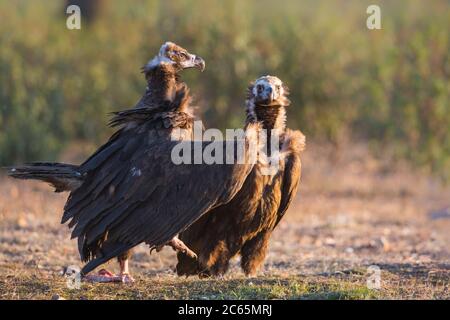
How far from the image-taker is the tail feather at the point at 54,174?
7.28 m

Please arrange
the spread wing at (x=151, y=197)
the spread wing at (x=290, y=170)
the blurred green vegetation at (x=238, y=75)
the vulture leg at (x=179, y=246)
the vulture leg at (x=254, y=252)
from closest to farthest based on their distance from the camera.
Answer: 1. the spread wing at (x=151, y=197)
2. the vulture leg at (x=179, y=246)
3. the spread wing at (x=290, y=170)
4. the vulture leg at (x=254, y=252)
5. the blurred green vegetation at (x=238, y=75)

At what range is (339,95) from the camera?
15.4 metres

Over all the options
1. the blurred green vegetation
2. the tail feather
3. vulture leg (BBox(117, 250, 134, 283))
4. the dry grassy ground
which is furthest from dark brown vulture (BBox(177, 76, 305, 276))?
the blurred green vegetation

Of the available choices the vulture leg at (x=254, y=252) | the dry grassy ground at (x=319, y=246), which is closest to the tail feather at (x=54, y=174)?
the dry grassy ground at (x=319, y=246)

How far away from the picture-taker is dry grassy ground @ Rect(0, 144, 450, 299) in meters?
6.98

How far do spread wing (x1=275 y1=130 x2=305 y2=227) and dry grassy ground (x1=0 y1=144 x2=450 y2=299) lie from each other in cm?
62

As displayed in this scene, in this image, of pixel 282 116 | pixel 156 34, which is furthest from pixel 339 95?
pixel 282 116

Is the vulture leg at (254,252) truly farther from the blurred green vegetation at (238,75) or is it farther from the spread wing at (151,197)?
the blurred green vegetation at (238,75)

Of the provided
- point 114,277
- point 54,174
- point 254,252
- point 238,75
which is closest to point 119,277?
point 114,277

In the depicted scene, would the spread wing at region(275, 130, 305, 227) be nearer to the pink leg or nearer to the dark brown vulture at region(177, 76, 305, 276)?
the dark brown vulture at region(177, 76, 305, 276)

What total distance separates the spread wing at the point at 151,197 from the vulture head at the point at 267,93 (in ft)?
2.84

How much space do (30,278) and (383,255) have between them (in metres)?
3.77
